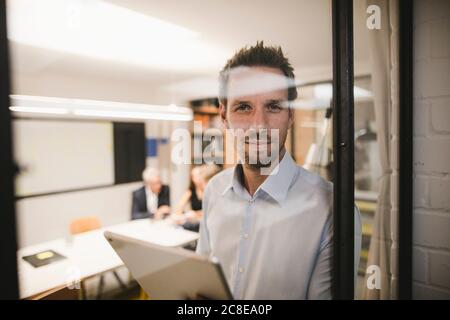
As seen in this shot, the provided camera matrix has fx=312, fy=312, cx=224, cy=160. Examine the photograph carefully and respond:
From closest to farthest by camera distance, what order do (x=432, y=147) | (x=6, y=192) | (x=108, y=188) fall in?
1. (x=6, y=192)
2. (x=108, y=188)
3. (x=432, y=147)

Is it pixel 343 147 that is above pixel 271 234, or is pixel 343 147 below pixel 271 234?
above

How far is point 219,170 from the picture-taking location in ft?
2.78

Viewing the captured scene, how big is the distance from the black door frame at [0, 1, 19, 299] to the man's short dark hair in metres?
0.47

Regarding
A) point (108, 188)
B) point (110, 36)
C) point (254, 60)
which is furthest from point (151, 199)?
point (110, 36)

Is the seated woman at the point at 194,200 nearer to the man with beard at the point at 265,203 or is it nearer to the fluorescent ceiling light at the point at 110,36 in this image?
the man with beard at the point at 265,203

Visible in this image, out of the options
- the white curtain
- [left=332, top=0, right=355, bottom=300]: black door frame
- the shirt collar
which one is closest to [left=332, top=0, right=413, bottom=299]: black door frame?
[left=332, top=0, right=355, bottom=300]: black door frame

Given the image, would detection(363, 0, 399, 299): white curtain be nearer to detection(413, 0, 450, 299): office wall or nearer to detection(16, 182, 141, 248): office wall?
detection(413, 0, 450, 299): office wall

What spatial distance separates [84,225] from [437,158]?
1.27 meters

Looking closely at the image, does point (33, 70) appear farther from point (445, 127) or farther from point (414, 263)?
point (414, 263)

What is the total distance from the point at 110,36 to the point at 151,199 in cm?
68

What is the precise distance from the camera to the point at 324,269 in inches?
35.6

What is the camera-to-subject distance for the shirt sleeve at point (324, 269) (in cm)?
89

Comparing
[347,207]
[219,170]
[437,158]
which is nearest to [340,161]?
[347,207]

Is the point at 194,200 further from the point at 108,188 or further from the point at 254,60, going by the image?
the point at 254,60
